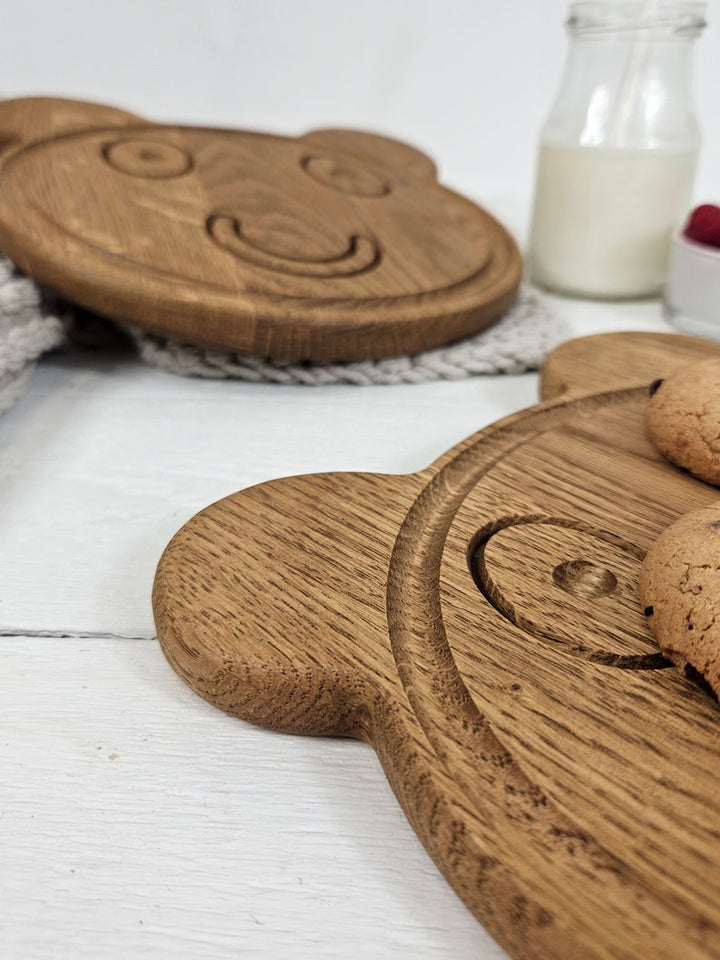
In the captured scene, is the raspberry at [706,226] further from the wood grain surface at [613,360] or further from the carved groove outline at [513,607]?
the carved groove outline at [513,607]

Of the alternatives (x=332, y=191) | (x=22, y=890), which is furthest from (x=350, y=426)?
(x=22, y=890)

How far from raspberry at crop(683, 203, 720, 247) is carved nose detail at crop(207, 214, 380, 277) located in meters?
0.33

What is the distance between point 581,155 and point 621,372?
1.17ft

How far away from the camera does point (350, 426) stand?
0.72 meters

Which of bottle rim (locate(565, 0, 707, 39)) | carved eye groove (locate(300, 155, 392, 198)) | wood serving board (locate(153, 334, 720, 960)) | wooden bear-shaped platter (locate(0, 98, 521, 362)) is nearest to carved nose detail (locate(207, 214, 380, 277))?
wooden bear-shaped platter (locate(0, 98, 521, 362))

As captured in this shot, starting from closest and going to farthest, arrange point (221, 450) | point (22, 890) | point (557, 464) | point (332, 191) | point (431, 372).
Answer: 1. point (22, 890)
2. point (557, 464)
3. point (221, 450)
4. point (431, 372)
5. point (332, 191)

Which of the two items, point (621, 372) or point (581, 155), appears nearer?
point (621, 372)

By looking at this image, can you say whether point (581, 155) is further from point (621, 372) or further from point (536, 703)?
point (536, 703)

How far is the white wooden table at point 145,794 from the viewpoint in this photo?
0.34 m

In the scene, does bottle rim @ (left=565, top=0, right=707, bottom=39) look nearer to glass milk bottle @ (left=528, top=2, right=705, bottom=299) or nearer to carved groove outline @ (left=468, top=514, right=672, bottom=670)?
glass milk bottle @ (left=528, top=2, right=705, bottom=299)

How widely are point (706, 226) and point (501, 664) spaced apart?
649mm

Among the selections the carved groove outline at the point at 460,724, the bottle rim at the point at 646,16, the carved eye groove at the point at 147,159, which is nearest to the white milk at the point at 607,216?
the bottle rim at the point at 646,16

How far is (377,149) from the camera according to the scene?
1.09 metres

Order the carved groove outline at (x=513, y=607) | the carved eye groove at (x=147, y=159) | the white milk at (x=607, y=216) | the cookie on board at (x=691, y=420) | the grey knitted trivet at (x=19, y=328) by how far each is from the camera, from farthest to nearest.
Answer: the white milk at (x=607, y=216)
the carved eye groove at (x=147, y=159)
the grey knitted trivet at (x=19, y=328)
the cookie on board at (x=691, y=420)
the carved groove outline at (x=513, y=607)
